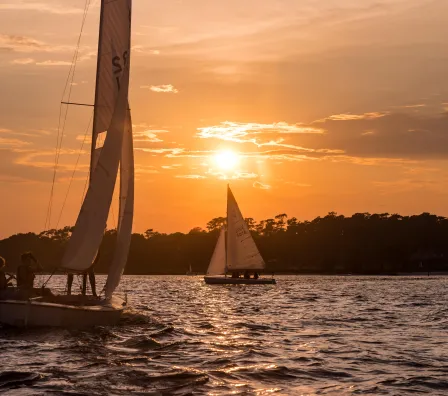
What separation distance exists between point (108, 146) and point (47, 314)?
683 centimetres

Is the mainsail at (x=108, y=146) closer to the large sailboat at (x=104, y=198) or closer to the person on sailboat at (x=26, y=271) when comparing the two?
the large sailboat at (x=104, y=198)

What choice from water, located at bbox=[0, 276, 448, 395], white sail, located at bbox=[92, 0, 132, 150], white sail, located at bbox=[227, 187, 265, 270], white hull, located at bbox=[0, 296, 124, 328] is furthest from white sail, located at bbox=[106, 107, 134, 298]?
white sail, located at bbox=[227, 187, 265, 270]

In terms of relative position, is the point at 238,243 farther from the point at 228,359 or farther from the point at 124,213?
the point at 228,359

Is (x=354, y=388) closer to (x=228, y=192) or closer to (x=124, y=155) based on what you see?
(x=124, y=155)

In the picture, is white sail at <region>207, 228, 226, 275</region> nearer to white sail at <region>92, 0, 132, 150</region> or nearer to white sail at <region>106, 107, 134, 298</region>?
white sail at <region>106, 107, 134, 298</region>

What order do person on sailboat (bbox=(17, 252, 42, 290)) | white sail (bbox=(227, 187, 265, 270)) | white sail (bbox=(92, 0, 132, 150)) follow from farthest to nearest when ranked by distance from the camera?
white sail (bbox=(227, 187, 265, 270)) < white sail (bbox=(92, 0, 132, 150)) < person on sailboat (bbox=(17, 252, 42, 290))

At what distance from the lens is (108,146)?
2895 cm

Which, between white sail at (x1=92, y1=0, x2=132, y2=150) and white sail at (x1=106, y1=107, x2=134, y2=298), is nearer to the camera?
white sail at (x1=106, y1=107, x2=134, y2=298)

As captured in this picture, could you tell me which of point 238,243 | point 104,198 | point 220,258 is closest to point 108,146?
point 104,198

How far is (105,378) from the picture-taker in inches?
742

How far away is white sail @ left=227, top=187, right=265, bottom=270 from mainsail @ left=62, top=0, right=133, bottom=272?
54.7 metres

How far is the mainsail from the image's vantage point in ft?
92.3

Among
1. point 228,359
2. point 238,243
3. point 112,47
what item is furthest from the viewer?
point 238,243

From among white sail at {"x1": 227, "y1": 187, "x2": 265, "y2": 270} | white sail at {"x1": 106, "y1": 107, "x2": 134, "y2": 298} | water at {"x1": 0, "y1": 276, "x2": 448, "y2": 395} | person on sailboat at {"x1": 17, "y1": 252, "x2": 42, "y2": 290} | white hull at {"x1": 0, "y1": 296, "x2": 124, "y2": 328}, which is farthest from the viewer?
white sail at {"x1": 227, "y1": 187, "x2": 265, "y2": 270}
